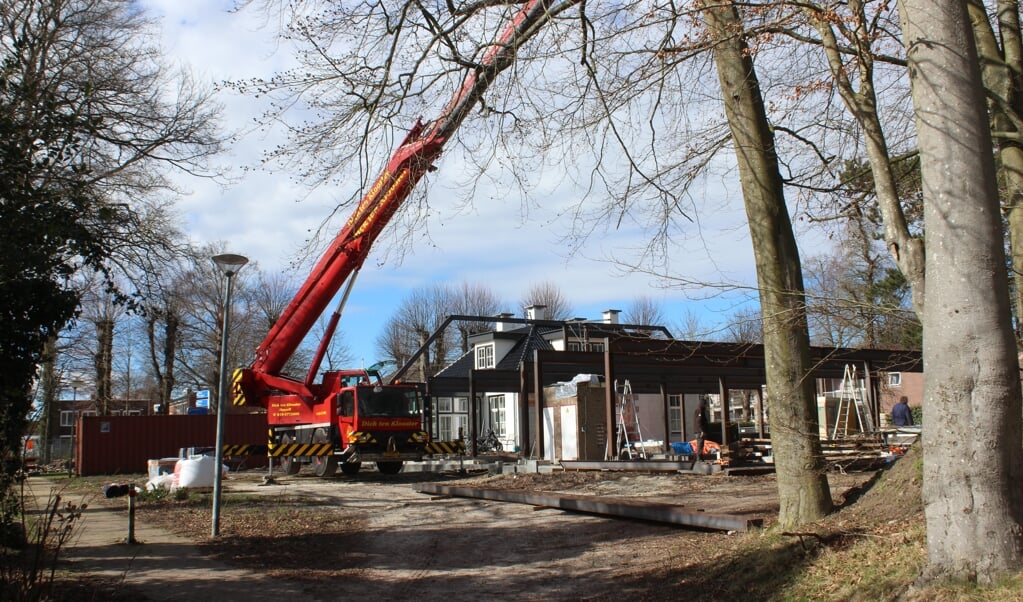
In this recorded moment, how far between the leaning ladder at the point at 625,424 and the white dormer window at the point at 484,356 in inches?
433

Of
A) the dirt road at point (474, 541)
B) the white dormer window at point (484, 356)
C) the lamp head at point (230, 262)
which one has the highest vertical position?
the white dormer window at point (484, 356)

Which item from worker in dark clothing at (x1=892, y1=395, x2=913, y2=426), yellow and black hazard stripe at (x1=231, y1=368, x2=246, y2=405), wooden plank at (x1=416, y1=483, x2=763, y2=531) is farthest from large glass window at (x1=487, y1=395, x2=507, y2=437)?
wooden plank at (x1=416, y1=483, x2=763, y2=531)

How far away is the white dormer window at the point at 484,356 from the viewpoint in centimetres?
4736

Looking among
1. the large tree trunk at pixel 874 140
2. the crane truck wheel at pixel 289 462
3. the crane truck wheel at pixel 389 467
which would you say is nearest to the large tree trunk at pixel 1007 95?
the large tree trunk at pixel 874 140

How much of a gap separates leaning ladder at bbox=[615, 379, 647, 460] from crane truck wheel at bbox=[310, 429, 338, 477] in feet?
25.3

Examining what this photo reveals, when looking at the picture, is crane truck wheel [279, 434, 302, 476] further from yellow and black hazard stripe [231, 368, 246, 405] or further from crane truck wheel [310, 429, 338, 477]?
yellow and black hazard stripe [231, 368, 246, 405]

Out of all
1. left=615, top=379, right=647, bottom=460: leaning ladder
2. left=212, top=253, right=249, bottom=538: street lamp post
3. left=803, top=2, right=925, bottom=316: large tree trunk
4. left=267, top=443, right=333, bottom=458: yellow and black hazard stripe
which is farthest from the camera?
left=267, top=443, right=333, bottom=458: yellow and black hazard stripe

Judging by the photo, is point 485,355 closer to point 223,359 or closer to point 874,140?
point 223,359

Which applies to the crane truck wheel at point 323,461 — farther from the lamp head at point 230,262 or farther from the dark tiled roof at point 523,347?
the dark tiled roof at point 523,347

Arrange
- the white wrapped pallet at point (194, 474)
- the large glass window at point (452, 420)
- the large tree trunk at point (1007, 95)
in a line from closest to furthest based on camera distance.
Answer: the large tree trunk at point (1007, 95)
the white wrapped pallet at point (194, 474)
the large glass window at point (452, 420)

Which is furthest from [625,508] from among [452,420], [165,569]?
[452,420]

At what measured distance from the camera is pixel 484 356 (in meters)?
48.1

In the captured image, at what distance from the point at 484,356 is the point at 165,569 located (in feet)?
127

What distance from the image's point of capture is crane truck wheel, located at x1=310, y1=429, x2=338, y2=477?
2298 cm
